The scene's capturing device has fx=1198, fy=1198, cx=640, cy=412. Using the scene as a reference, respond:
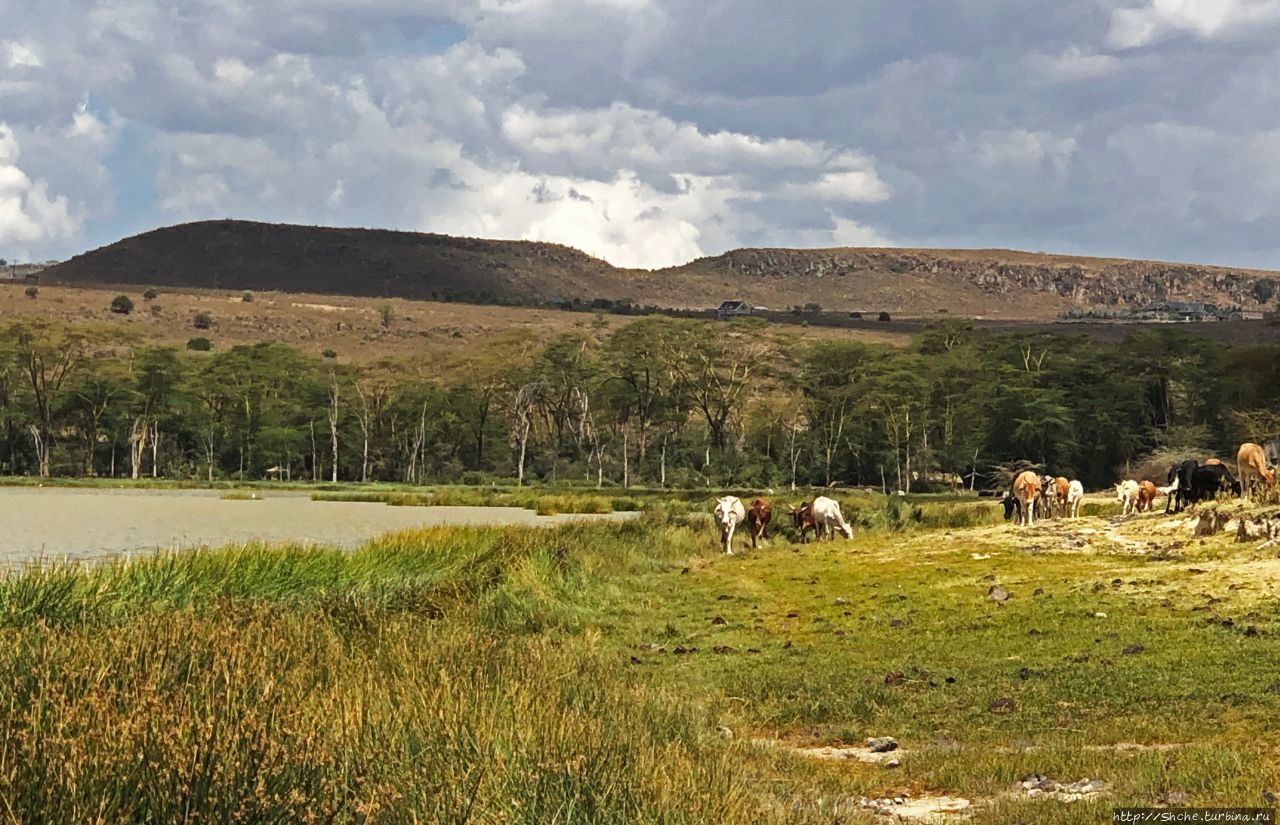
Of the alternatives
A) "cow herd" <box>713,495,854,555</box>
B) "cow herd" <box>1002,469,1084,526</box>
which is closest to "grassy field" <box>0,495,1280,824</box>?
"cow herd" <box>713,495,854,555</box>

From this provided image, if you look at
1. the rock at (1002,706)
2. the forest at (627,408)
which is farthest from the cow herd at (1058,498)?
the forest at (627,408)

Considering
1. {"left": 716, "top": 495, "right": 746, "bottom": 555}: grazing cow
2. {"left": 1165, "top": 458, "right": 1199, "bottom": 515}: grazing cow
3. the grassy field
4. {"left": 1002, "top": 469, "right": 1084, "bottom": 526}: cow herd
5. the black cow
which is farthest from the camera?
A: {"left": 1002, "top": 469, "right": 1084, "bottom": 526}: cow herd

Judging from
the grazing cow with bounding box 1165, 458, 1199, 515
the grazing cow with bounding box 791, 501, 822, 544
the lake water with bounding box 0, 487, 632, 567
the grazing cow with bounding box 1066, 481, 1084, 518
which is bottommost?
the lake water with bounding box 0, 487, 632, 567

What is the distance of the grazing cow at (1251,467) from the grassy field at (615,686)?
14.4ft

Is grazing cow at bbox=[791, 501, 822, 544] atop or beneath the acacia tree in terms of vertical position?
beneath

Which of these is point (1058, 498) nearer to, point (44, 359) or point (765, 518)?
point (765, 518)

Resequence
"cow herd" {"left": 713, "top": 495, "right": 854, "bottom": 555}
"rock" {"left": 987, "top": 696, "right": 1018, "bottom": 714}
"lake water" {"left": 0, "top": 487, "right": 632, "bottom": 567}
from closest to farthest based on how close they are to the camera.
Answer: "rock" {"left": 987, "top": 696, "right": 1018, "bottom": 714}
"lake water" {"left": 0, "top": 487, "right": 632, "bottom": 567}
"cow herd" {"left": 713, "top": 495, "right": 854, "bottom": 555}

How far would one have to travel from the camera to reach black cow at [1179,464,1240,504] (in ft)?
86.0

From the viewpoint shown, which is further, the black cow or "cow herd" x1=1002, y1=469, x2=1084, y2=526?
"cow herd" x1=1002, y1=469, x2=1084, y2=526

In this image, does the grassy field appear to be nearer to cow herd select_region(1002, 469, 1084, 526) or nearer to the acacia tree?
cow herd select_region(1002, 469, 1084, 526)

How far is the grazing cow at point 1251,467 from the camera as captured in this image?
2356cm

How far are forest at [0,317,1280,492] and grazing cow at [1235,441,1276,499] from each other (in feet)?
139

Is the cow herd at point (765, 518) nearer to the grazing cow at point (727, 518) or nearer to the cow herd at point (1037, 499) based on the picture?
the grazing cow at point (727, 518)

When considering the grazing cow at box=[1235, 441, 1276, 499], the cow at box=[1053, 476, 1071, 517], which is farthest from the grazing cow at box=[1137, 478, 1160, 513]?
the grazing cow at box=[1235, 441, 1276, 499]
